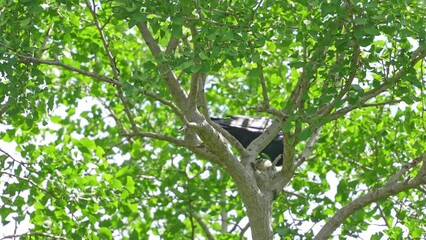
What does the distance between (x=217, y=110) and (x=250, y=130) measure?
6.66 metres

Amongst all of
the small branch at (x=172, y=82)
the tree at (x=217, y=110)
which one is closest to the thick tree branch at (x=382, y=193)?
the tree at (x=217, y=110)

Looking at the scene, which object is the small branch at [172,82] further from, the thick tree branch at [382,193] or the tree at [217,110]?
the thick tree branch at [382,193]

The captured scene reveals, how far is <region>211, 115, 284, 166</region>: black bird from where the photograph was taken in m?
10.6

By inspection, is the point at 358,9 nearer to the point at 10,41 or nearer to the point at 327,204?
the point at 10,41

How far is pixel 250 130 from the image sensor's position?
10.7 meters

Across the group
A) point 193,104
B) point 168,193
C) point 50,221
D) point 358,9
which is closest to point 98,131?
point 168,193

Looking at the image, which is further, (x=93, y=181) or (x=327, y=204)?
(x=327, y=204)

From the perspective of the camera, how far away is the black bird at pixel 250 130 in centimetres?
1056

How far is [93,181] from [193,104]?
2168 mm

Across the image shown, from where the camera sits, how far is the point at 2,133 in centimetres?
1203

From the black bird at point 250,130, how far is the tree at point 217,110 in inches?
8.0

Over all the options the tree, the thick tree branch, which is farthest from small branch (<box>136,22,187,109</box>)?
the thick tree branch

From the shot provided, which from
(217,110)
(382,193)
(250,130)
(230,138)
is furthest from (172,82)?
(217,110)

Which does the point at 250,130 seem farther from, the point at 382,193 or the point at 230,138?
the point at 382,193
